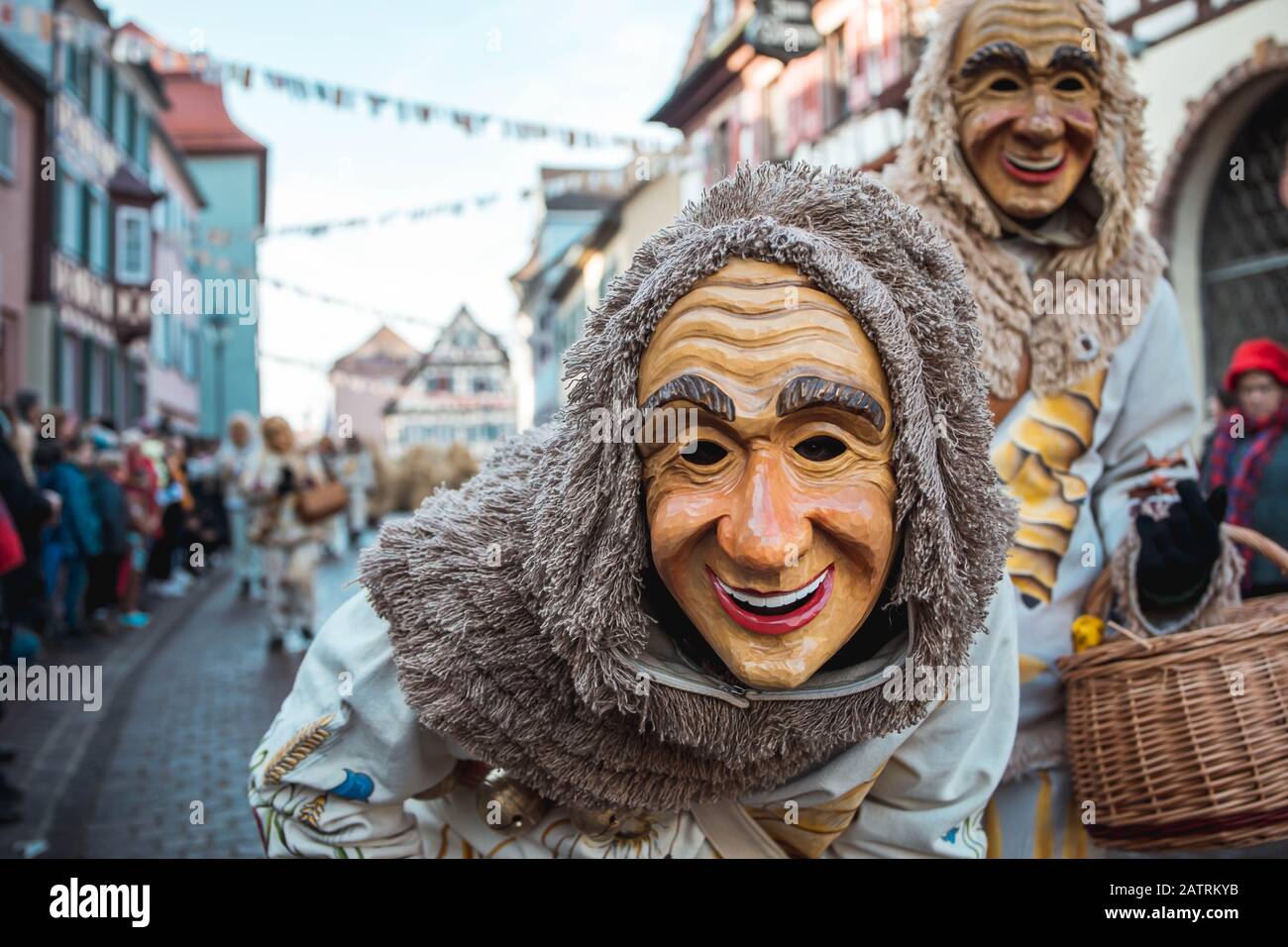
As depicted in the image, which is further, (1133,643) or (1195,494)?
(1195,494)

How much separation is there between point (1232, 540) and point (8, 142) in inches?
732

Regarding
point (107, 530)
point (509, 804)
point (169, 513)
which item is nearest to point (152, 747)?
point (107, 530)

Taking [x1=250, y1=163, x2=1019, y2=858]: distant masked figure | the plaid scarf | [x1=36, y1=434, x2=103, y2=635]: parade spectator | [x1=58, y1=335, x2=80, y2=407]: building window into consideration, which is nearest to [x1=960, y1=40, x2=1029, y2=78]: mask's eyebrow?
[x1=250, y1=163, x2=1019, y2=858]: distant masked figure

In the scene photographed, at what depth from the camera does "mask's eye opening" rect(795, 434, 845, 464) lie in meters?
1.45

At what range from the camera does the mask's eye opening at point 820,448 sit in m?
1.45

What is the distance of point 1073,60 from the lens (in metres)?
2.24

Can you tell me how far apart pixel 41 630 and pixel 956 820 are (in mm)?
5525

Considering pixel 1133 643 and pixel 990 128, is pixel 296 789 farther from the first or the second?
pixel 990 128

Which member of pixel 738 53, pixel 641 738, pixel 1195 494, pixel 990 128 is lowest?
pixel 641 738

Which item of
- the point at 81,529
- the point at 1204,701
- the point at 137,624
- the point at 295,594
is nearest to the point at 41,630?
the point at 81,529

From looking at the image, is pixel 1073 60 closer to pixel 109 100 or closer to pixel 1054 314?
pixel 1054 314

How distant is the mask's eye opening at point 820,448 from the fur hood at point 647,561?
0.08 metres

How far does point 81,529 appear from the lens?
8.35m

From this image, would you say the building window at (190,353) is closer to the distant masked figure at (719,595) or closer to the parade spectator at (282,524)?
the parade spectator at (282,524)
